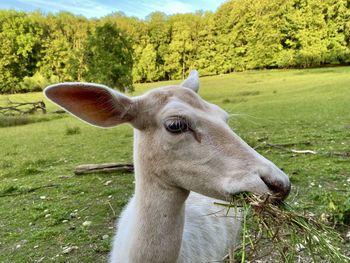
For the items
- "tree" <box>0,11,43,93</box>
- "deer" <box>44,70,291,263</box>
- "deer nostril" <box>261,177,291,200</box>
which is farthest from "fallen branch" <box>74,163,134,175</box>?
"tree" <box>0,11,43,93</box>

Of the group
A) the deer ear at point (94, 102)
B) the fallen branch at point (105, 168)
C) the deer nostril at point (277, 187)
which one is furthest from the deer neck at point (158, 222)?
the fallen branch at point (105, 168)

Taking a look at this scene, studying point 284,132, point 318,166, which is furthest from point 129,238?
point 284,132

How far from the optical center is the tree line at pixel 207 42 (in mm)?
48250

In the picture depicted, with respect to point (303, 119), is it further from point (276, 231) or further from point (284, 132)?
point (276, 231)

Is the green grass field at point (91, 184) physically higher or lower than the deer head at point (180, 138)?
lower

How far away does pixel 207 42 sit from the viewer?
53.1 meters

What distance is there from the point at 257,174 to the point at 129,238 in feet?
4.26

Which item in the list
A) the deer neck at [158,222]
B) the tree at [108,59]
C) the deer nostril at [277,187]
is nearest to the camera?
the deer nostril at [277,187]

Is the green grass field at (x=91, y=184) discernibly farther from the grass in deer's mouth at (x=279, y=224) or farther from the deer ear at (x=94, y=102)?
the deer ear at (x=94, y=102)

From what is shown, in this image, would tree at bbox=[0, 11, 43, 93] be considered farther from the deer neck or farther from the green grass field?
the deer neck

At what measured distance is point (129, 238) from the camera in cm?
310

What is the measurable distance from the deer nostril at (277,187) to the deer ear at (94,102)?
3.73 feet

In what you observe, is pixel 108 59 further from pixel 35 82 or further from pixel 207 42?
pixel 207 42

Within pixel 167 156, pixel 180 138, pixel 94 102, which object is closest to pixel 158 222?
pixel 167 156
